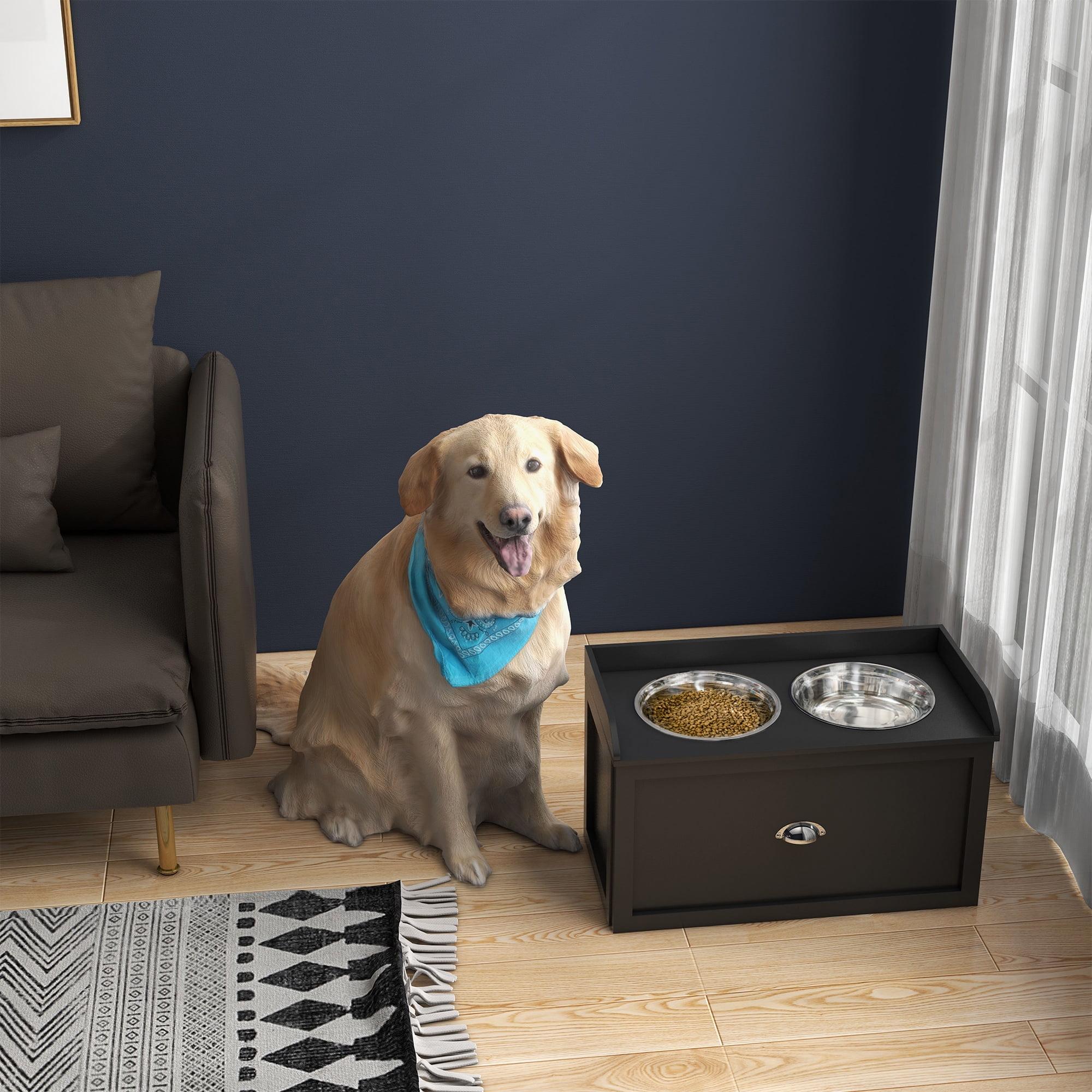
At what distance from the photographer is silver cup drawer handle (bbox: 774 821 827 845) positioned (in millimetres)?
2061

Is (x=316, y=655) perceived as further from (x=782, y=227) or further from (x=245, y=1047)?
(x=782, y=227)

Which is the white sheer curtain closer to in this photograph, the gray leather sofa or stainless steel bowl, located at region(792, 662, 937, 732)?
stainless steel bowl, located at region(792, 662, 937, 732)

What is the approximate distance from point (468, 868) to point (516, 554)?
0.63 m

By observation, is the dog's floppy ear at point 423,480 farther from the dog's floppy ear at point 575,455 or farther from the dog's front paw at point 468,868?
the dog's front paw at point 468,868

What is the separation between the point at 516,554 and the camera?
192cm

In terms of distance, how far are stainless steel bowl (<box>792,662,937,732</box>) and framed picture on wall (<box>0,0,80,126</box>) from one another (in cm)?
183

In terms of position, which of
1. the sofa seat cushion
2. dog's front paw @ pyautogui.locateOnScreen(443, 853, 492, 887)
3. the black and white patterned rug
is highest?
the sofa seat cushion

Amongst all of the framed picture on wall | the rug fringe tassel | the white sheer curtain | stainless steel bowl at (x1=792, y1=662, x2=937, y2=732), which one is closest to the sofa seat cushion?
the rug fringe tassel

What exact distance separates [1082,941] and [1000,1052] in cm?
32

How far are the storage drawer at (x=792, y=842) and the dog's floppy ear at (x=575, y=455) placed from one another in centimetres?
48

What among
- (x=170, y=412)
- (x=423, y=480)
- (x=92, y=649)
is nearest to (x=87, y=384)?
(x=170, y=412)

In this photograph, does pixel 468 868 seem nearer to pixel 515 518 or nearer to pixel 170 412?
pixel 515 518

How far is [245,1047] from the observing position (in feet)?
6.15

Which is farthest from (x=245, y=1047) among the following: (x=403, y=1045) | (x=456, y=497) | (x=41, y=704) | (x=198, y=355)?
(x=198, y=355)
